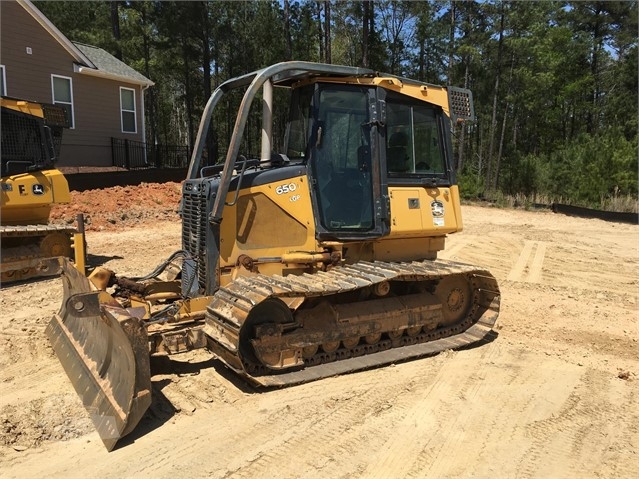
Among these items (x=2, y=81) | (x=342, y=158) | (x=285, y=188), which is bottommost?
(x=285, y=188)

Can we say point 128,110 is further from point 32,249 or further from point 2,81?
point 32,249

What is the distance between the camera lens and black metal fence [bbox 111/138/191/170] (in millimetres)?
20812

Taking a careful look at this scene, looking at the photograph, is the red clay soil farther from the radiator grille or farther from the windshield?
the windshield

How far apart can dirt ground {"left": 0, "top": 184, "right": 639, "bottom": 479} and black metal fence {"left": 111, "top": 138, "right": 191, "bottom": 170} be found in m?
14.8

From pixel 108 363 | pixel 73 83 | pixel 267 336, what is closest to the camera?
pixel 108 363

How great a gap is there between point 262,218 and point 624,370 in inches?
155

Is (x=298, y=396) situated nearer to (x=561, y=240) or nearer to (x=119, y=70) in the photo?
(x=561, y=240)

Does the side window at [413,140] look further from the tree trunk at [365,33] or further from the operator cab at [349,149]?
the tree trunk at [365,33]

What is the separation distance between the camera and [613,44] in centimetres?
3872

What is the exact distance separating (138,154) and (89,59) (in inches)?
156

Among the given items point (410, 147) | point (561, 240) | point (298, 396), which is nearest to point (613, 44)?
point (561, 240)

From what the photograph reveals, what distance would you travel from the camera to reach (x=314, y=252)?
17.4 feet

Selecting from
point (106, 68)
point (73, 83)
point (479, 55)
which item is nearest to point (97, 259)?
point (73, 83)

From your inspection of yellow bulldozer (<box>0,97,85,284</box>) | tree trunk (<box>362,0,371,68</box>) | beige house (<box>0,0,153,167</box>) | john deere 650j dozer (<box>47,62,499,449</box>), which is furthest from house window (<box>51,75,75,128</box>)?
john deere 650j dozer (<box>47,62,499,449</box>)
